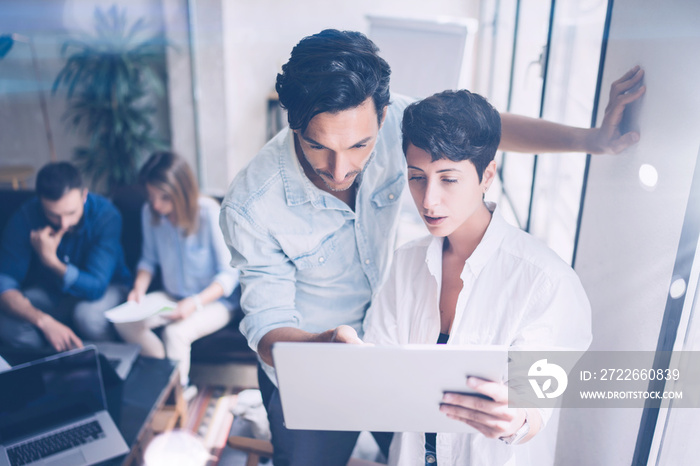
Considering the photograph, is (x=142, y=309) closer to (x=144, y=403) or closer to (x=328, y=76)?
(x=144, y=403)

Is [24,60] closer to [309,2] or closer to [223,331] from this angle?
[309,2]

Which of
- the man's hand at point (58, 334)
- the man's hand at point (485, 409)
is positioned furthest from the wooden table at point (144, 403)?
the man's hand at point (485, 409)

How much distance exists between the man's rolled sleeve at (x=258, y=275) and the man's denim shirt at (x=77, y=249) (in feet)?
4.40

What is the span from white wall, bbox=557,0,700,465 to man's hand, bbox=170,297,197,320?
1.60 meters

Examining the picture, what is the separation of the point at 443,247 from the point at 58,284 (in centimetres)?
194

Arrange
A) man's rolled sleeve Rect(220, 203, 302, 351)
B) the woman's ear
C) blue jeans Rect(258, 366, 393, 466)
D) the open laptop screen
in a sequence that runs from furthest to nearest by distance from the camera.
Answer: the open laptop screen → blue jeans Rect(258, 366, 393, 466) → man's rolled sleeve Rect(220, 203, 302, 351) → the woman's ear

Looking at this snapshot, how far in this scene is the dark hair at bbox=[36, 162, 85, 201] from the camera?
2160mm

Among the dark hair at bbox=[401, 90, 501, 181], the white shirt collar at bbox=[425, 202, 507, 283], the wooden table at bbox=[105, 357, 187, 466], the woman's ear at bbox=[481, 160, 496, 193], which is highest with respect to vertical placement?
the dark hair at bbox=[401, 90, 501, 181]

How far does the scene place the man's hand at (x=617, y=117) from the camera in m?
1.03

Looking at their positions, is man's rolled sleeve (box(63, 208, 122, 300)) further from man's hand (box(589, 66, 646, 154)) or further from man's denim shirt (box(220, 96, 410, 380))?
man's hand (box(589, 66, 646, 154))

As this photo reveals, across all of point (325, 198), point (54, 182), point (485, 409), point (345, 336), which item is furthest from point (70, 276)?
point (485, 409)

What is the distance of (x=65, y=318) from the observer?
242 cm

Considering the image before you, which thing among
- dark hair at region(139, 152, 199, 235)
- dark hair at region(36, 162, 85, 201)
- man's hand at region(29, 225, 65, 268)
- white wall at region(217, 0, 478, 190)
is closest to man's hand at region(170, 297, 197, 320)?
dark hair at region(139, 152, 199, 235)

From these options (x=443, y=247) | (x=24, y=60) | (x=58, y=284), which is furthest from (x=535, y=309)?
(x=24, y=60)
